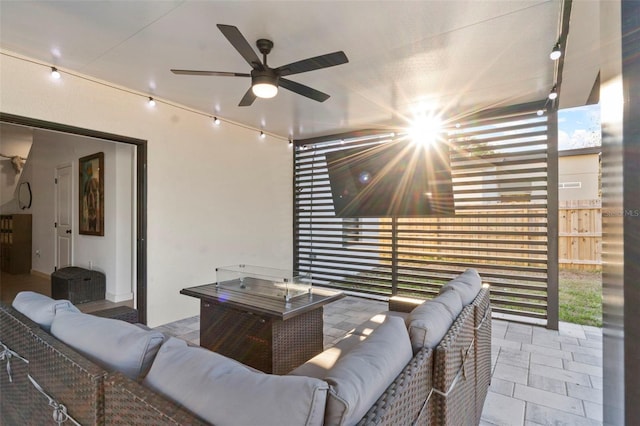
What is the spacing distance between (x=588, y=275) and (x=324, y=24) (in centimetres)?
546

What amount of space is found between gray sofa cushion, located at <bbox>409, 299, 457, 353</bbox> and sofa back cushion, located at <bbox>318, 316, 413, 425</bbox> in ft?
0.26

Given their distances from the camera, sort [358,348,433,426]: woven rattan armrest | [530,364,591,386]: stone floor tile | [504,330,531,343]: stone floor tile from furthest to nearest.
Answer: [504,330,531,343]: stone floor tile < [530,364,591,386]: stone floor tile < [358,348,433,426]: woven rattan armrest

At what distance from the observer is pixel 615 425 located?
1.33 meters

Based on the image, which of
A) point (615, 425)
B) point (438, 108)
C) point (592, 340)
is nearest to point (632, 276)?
point (615, 425)

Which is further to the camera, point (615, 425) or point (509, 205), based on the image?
point (509, 205)

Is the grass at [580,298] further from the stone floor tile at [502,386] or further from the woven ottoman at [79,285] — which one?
the woven ottoman at [79,285]

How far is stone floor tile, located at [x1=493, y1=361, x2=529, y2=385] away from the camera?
8.43 feet

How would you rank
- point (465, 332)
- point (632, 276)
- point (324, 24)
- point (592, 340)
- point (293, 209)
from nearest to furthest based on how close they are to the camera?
1. point (632, 276)
2. point (465, 332)
3. point (324, 24)
4. point (592, 340)
5. point (293, 209)

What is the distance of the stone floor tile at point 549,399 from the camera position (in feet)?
7.16

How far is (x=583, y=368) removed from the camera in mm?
2744

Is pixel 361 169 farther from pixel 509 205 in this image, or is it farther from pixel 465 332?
pixel 465 332

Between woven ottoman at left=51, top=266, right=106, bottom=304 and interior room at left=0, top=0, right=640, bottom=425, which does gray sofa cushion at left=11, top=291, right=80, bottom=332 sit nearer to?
interior room at left=0, top=0, right=640, bottom=425

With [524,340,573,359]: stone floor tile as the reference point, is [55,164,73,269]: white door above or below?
above

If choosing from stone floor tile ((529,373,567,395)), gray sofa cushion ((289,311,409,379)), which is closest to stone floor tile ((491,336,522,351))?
stone floor tile ((529,373,567,395))
